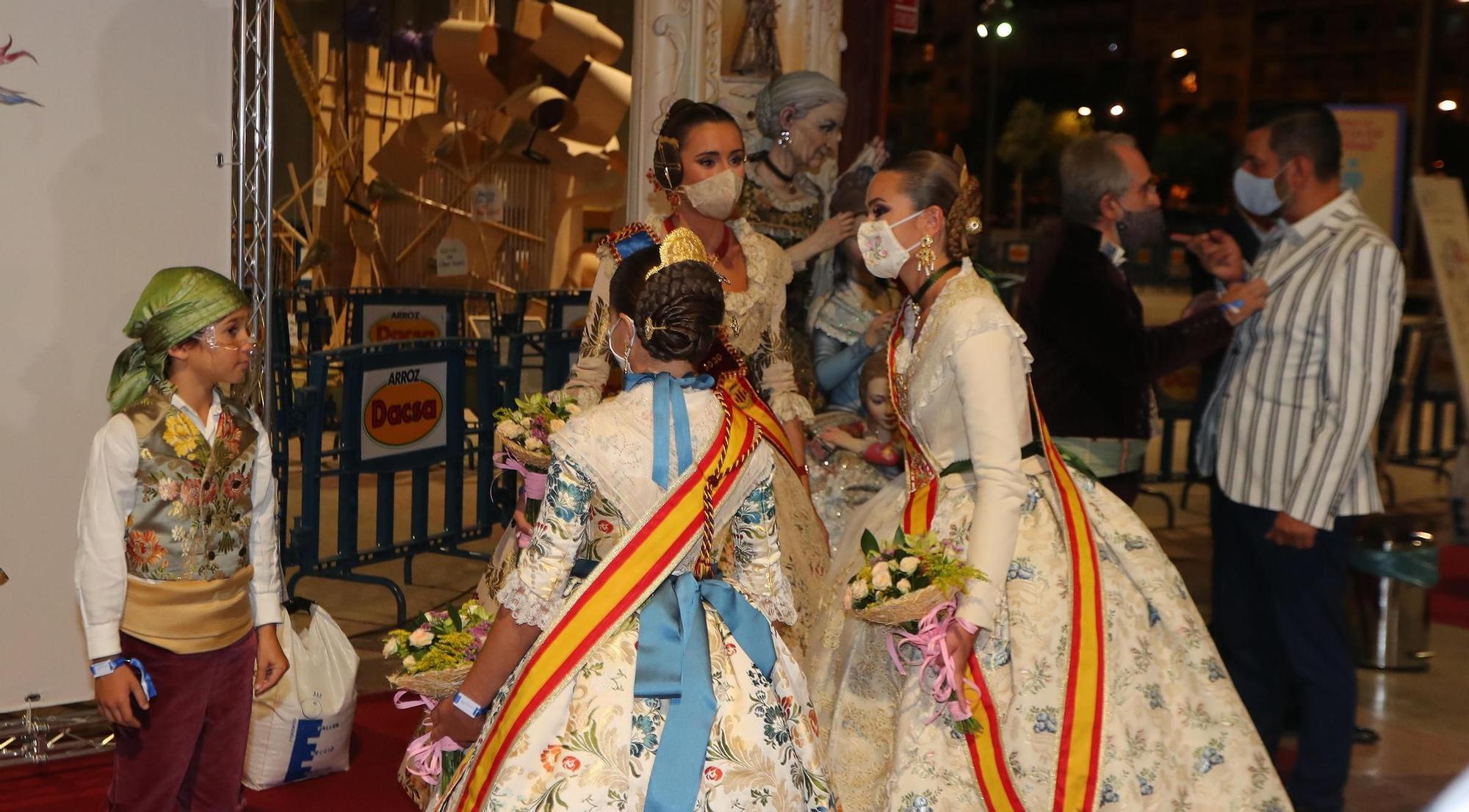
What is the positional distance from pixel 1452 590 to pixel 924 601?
564 cm

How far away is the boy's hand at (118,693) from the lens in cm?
278

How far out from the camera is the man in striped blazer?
359 cm

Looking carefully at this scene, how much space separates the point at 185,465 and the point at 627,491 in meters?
1.06

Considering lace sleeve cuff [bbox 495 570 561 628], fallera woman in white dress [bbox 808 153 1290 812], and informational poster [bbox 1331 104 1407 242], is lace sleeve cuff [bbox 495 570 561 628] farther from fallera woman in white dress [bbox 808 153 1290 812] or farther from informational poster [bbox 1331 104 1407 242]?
informational poster [bbox 1331 104 1407 242]

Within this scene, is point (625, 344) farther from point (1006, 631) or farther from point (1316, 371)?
point (1316, 371)

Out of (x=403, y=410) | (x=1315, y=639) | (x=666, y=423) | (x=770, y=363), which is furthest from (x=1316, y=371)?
(x=403, y=410)

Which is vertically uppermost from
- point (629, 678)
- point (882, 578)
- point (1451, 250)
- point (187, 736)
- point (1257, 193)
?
point (1257, 193)

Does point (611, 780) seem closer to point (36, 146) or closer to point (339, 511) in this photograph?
point (36, 146)

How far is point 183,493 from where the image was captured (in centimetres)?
292

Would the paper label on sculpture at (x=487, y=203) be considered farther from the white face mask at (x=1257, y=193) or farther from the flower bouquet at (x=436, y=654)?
the flower bouquet at (x=436, y=654)

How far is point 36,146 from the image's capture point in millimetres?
3650

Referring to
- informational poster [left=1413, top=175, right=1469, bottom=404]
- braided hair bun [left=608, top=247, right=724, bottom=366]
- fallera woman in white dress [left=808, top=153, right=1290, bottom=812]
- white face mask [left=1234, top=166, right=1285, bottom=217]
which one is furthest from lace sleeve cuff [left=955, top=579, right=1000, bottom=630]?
informational poster [left=1413, top=175, right=1469, bottom=404]

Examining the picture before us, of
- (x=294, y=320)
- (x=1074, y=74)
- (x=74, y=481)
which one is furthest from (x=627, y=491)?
(x=1074, y=74)

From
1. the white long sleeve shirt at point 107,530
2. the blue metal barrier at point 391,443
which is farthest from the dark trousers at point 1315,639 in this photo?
the blue metal barrier at point 391,443
